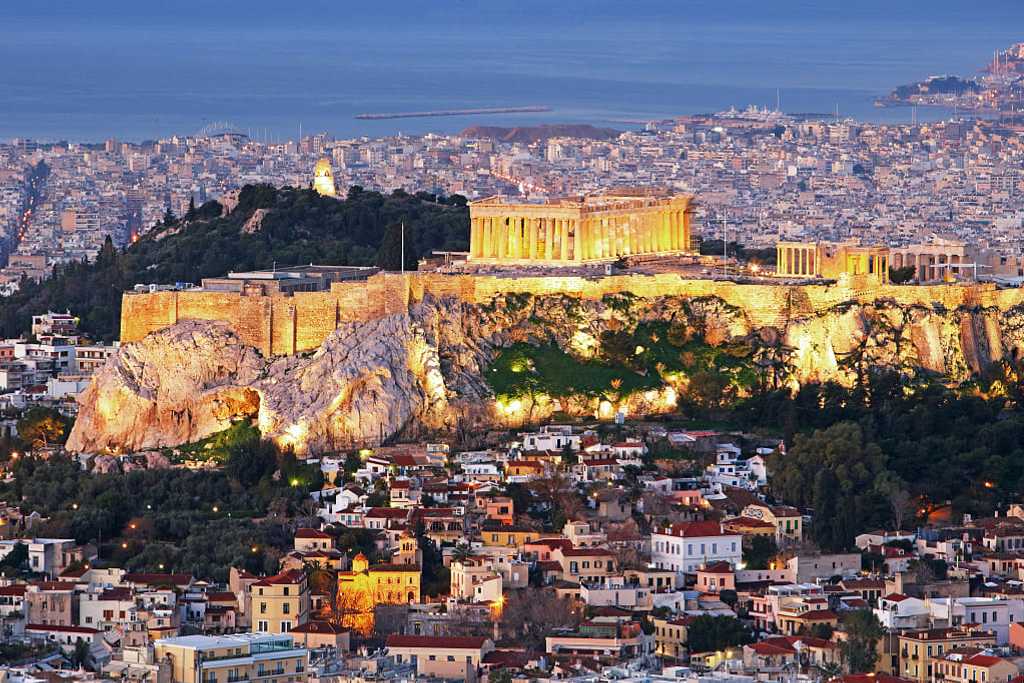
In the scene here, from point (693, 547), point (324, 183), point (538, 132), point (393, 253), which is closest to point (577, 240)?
point (393, 253)

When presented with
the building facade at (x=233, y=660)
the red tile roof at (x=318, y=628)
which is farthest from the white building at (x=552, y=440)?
the building facade at (x=233, y=660)

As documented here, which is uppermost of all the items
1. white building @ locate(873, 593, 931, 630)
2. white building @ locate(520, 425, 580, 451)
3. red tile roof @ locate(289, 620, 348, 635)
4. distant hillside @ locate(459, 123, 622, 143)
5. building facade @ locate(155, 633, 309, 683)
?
distant hillside @ locate(459, 123, 622, 143)

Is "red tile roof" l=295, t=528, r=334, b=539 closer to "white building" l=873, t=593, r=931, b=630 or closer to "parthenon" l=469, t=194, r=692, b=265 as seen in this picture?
"white building" l=873, t=593, r=931, b=630

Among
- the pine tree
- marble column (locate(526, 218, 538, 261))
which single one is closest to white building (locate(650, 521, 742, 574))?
marble column (locate(526, 218, 538, 261))

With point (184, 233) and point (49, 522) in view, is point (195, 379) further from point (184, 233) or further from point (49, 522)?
point (184, 233)

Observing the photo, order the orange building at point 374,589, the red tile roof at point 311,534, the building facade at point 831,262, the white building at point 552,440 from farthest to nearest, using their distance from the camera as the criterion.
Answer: the building facade at point 831,262 < the white building at point 552,440 < the red tile roof at point 311,534 < the orange building at point 374,589

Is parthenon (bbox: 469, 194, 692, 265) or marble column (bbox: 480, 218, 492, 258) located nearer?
parthenon (bbox: 469, 194, 692, 265)

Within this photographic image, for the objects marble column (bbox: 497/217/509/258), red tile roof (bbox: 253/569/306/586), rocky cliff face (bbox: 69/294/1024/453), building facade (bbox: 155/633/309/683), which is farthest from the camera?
marble column (bbox: 497/217/509/258)

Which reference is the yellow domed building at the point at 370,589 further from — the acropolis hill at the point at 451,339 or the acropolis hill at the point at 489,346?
the acropolis hill at the point at 451,339
